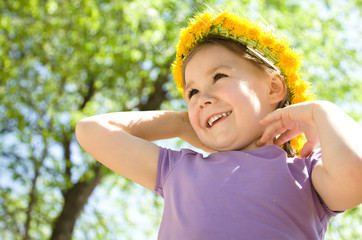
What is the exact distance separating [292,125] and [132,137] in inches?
27.3

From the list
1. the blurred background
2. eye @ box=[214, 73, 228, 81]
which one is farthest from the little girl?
the blurred background

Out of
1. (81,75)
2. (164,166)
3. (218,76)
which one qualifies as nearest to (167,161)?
(164,166)

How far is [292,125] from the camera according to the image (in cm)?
173

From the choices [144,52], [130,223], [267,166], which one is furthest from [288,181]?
[130,223]

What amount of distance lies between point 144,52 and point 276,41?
482 cm

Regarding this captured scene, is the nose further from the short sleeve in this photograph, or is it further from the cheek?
the short sleeve

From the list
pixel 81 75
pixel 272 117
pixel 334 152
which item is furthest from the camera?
pixel 81 75

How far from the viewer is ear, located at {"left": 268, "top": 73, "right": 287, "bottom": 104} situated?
1884 millimetres

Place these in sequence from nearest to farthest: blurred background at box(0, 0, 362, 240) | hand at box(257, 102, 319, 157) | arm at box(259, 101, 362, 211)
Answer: arm at box(259, 101, 362, 211), hand at box(257, 102, 319, 157), blurred background at box(0, 0, 362, 240)

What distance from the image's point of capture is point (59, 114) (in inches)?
271

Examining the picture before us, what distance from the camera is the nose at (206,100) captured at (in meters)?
1.73

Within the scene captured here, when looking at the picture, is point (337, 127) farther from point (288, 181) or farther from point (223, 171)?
point (223, 171)

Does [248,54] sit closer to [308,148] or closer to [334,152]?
[308,148]

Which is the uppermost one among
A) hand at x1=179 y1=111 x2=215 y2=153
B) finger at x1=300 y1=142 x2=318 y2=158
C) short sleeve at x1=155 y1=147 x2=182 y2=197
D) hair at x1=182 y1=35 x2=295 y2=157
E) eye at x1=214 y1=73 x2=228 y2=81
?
hair at x1=182 y1=35 x2=295 y2=157
